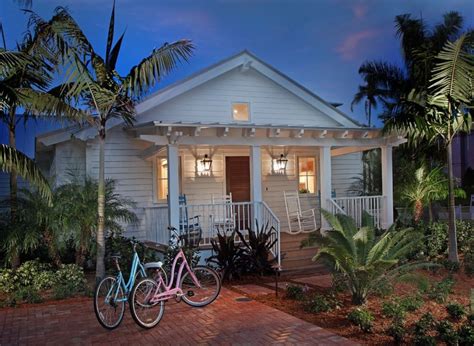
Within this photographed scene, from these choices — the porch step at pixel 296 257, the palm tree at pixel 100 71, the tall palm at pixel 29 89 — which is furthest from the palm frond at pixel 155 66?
the porch step at pixel 296 257

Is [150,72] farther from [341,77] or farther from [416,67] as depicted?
[341,77]

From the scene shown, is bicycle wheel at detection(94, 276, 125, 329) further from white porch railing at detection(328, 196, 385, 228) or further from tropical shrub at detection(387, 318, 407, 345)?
white porch railing at detection(328, 196, 385, 228)

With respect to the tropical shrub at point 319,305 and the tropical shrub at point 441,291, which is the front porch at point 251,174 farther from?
the tropical shrub at point 441,291

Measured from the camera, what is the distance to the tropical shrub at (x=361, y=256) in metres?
6.46

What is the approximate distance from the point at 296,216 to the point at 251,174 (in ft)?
9.03

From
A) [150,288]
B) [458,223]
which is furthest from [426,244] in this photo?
[150,288]

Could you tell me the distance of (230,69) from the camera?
12.4 meters

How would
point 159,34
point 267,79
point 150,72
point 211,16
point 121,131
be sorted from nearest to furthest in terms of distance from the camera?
point 150,72
point 121,131
point 267,79
point 211,16
point 159,34

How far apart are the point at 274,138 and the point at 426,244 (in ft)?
14.6

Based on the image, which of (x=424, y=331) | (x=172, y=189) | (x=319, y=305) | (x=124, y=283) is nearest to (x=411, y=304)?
(x=319, y=305)

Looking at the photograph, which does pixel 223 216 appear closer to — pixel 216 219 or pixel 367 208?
pixel 216 219

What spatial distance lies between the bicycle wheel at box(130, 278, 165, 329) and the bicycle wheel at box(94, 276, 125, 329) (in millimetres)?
213

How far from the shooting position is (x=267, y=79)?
13039 mm

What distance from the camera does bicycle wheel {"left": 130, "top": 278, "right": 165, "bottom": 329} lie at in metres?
5.70
